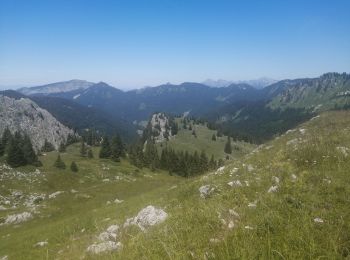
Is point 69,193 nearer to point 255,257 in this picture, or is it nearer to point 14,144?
point 14,144

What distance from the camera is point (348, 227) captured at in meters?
6.02

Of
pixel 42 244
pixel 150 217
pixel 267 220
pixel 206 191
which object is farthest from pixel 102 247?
pixel 42 244

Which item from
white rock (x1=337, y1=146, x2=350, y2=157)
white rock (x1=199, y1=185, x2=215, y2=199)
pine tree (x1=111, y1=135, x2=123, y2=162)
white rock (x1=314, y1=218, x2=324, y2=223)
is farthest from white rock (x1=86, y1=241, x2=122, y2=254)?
pine tree (x1=111, y1=135, x2=123, y2=162)

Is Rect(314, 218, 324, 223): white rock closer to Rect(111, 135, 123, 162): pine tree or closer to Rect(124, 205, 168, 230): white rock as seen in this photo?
A: Rect(124, 205, 168, 230): white rock

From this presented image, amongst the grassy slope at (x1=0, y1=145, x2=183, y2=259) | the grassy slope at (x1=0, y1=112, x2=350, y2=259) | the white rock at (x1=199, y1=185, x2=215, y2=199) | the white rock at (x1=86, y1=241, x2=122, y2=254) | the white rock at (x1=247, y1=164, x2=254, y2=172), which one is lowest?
the grassy slope at (x1=0, y1=145, x2=183, y2=259)

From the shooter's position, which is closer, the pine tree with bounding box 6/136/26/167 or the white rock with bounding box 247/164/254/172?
the white rock with bounding box 247/164/254/172

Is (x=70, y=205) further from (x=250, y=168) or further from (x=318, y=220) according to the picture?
(x=318, y=220)

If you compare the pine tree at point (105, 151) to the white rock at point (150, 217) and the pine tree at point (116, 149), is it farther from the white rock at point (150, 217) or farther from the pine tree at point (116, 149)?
the white rock at point (150, 217)

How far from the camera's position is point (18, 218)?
36.0 m

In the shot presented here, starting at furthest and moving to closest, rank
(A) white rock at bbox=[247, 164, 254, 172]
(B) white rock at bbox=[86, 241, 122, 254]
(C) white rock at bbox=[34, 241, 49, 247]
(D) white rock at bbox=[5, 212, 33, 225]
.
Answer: (D) white rock at bbox=[5, 212, 33, 225]
(C) white rock at bbox=[34, 241, 49, 247]
(A) white rock at bbox=[247, 164, 254, 172]
(B) white rock at bbox=[86, 241, 122, 254]

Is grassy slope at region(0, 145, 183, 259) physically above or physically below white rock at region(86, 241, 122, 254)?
below

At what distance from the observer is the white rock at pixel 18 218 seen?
3566cm

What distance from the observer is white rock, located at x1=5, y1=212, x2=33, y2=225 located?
1404 inches

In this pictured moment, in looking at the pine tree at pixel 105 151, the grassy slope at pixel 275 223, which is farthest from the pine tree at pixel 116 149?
the grassy slope at pixel 275 223
